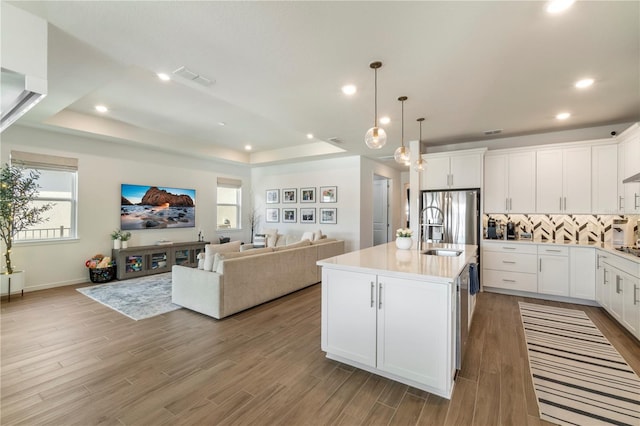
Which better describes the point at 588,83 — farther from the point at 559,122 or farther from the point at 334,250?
the point at 334,250

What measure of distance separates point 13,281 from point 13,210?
1.14 meters

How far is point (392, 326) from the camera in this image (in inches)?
89.1

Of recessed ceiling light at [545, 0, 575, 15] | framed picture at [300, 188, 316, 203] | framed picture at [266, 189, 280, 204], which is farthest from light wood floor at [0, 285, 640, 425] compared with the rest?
framed picture at [266, 189, 280, 204]

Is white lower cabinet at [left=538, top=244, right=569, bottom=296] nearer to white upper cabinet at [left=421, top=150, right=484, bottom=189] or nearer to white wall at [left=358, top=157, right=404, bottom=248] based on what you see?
white upper cabinet at [left=421, top=150, right=484, bottom=189]

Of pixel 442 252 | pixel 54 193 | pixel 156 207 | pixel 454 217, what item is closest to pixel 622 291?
pixel 442 252

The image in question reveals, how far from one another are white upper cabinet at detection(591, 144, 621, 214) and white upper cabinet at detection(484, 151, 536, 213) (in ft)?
2.44

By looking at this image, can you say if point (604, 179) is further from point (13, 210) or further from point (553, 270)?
point (13, 210)

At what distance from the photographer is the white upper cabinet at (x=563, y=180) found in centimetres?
435

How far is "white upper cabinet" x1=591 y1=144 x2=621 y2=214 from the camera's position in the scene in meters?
4.15

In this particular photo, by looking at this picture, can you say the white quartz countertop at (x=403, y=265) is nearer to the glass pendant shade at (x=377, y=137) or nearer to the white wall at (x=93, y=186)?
the glass pendant shade at (x=377, y=137)

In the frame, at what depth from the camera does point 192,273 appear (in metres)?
3.83

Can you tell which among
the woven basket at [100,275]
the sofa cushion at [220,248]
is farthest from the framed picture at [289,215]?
the woven basket at [100,275]

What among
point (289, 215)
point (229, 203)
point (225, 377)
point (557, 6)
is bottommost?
point (225, 377)

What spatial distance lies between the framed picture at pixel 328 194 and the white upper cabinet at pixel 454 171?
2.47 metres
